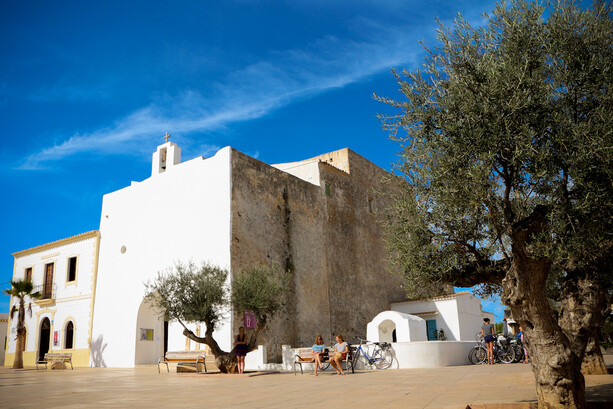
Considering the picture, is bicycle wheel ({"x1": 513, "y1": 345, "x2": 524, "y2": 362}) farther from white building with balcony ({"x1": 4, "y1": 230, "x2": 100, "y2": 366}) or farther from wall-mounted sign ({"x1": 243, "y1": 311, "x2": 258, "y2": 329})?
white building with balcony ({"x1": 4, "y1": 230, "x2": 100, "y2": 366})

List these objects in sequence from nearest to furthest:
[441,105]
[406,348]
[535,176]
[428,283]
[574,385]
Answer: [574,385] → [535,176] → [441,105] → [428,283] → [406,348]

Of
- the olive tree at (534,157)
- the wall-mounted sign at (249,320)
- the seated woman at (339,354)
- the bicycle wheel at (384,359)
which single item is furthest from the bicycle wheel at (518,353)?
the olive tree at (534,157)

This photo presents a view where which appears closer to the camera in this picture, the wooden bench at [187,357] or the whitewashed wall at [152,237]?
the wooden bench at [187,357]

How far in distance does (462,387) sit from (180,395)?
17.5 ft

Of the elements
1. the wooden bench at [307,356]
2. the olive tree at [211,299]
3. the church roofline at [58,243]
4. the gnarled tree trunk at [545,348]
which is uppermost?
the church roofline at [58,243]

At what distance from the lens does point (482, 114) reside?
6.38 meters

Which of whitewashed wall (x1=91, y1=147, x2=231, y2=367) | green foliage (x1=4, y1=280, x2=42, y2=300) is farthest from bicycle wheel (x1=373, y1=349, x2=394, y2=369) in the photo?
green foliage (x1=4, y1=280, x2=42, y2=300)

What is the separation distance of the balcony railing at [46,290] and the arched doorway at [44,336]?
1.18 meters

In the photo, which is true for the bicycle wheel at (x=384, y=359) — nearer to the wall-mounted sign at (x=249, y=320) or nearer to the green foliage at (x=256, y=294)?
the green foliage at (x=256, y=294)

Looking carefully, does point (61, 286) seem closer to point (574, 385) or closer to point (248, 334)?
point (248, 334)

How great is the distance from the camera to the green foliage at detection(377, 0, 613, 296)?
6.19m

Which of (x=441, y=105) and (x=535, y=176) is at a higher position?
(x=441, y=105)

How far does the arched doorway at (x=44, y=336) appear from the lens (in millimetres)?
26547

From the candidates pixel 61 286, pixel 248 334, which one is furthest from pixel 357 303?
pixel 61 286
